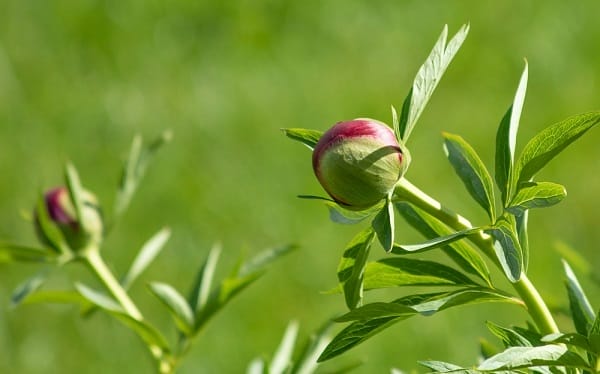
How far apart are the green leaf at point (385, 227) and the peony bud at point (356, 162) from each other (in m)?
0.02

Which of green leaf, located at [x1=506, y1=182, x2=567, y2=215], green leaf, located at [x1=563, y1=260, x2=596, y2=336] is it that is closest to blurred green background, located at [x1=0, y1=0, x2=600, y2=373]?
green leaf, located at [x1=563, y1=260, x2=596, y2=336]

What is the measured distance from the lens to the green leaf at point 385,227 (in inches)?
23.5

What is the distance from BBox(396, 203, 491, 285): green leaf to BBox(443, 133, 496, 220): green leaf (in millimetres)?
32

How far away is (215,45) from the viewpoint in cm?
384

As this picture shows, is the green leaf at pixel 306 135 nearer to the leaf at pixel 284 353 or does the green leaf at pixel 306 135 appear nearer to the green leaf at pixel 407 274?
the green leaf at pixel 407 274

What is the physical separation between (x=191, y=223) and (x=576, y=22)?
1.69 meters

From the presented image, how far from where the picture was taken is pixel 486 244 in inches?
25.4

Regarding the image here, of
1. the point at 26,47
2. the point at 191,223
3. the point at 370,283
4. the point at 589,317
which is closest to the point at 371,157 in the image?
the point at 370,283

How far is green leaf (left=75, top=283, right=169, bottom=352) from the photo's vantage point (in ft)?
2.86

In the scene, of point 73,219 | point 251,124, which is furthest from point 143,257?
point 251,124

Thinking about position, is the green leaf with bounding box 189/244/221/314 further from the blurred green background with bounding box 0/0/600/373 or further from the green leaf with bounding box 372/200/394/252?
the blurred green background with bounding box 0/0/600/373

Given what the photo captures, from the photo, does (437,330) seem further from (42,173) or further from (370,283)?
(370,283)

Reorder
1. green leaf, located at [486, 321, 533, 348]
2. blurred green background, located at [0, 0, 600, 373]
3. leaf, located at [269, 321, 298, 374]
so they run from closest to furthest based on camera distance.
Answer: green leaf, located at [486, 321, 533, 348] → leaf, located at [269, 321, 298, 374] → blurred green background, located at [0, 0, 600, 373]

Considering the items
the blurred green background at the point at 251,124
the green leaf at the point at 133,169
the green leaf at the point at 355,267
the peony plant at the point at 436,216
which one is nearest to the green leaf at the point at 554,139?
the peony plant at the point at 436,216
